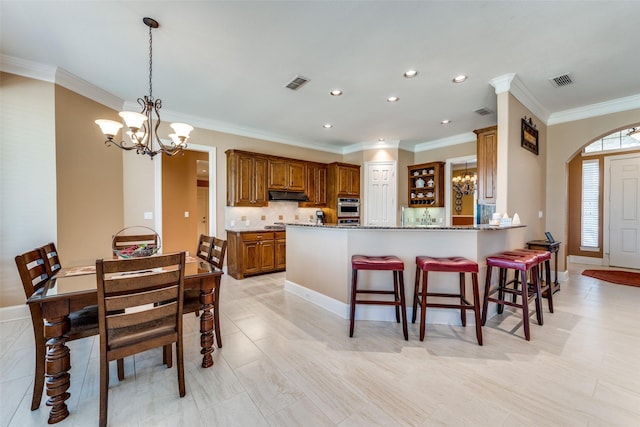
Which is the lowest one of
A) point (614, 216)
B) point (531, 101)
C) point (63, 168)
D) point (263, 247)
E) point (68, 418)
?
point (68, 418)

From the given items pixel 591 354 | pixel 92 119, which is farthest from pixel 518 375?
pixel 92 119

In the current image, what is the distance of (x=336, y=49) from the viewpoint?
8.74 feet

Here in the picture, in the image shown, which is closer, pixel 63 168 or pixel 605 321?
pixel 605 321

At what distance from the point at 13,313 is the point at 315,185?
5.02 metres

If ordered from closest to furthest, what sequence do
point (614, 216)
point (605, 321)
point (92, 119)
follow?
point (605, 321) < point (92, 119) < point (614, 216)

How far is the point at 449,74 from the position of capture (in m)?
3.14

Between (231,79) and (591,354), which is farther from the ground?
(231,79)

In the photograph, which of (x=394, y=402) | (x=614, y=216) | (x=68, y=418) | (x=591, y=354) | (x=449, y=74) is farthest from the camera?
(x=614, y=216)

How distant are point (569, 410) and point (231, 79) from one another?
4312 millimetres

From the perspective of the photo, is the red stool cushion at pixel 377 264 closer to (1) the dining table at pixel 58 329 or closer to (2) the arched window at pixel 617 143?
(1) the dining table at pixel 58 329

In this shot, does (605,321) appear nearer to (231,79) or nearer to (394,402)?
(394,402)

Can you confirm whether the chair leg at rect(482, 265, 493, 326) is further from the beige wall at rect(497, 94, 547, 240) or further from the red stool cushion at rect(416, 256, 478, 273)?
the beige wall at rect(497, 94, 547, 240)

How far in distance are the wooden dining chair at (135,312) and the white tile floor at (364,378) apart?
11.7 inches

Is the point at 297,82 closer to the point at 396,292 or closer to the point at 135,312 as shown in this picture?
the point at 396,292
